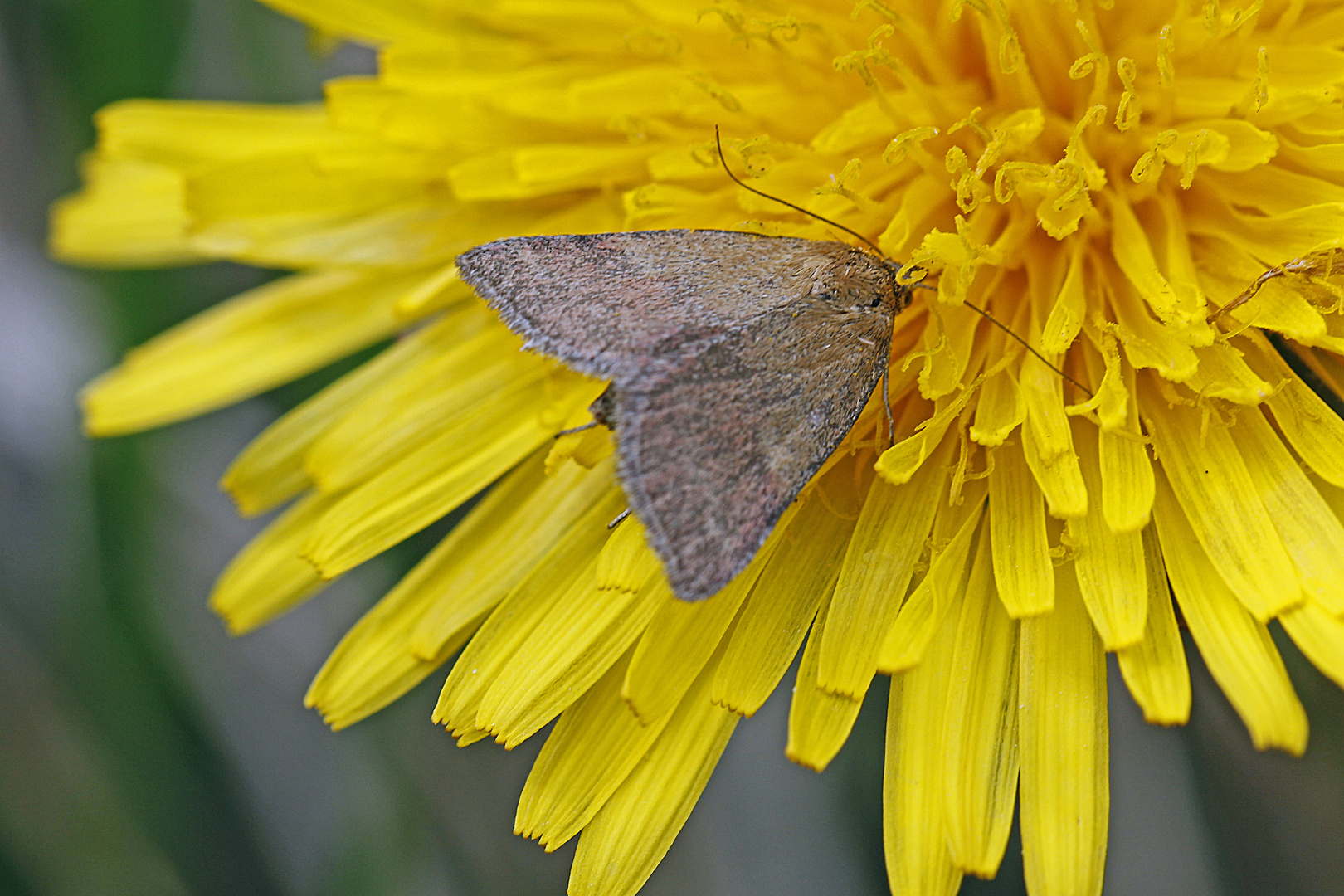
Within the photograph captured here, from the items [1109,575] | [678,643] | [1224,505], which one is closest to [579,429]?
[678,643]

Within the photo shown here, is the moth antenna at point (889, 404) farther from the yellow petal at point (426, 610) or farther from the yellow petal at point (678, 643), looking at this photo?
the yellow petal at point (426, 610)

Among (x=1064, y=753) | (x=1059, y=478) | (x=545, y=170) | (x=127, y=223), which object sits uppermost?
(x=127, y=223)

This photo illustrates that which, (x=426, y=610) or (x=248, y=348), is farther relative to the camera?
(x=248, y=348)

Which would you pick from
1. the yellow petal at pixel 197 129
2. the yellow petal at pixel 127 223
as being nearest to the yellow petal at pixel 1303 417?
the yellow petal at pixel 197 129

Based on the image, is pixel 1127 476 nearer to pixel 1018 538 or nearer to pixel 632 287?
pixel 1018 538

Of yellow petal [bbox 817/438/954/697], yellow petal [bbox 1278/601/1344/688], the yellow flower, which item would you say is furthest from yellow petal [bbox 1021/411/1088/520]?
yellow petal [bbox 1278/601/1344/688]

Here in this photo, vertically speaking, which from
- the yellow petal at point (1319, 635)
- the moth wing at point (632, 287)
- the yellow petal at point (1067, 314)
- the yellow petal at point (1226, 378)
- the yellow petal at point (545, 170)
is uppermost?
the yellow petal at point (545, 170)

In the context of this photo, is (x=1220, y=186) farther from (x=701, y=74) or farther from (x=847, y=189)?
(x=701, y=74)
